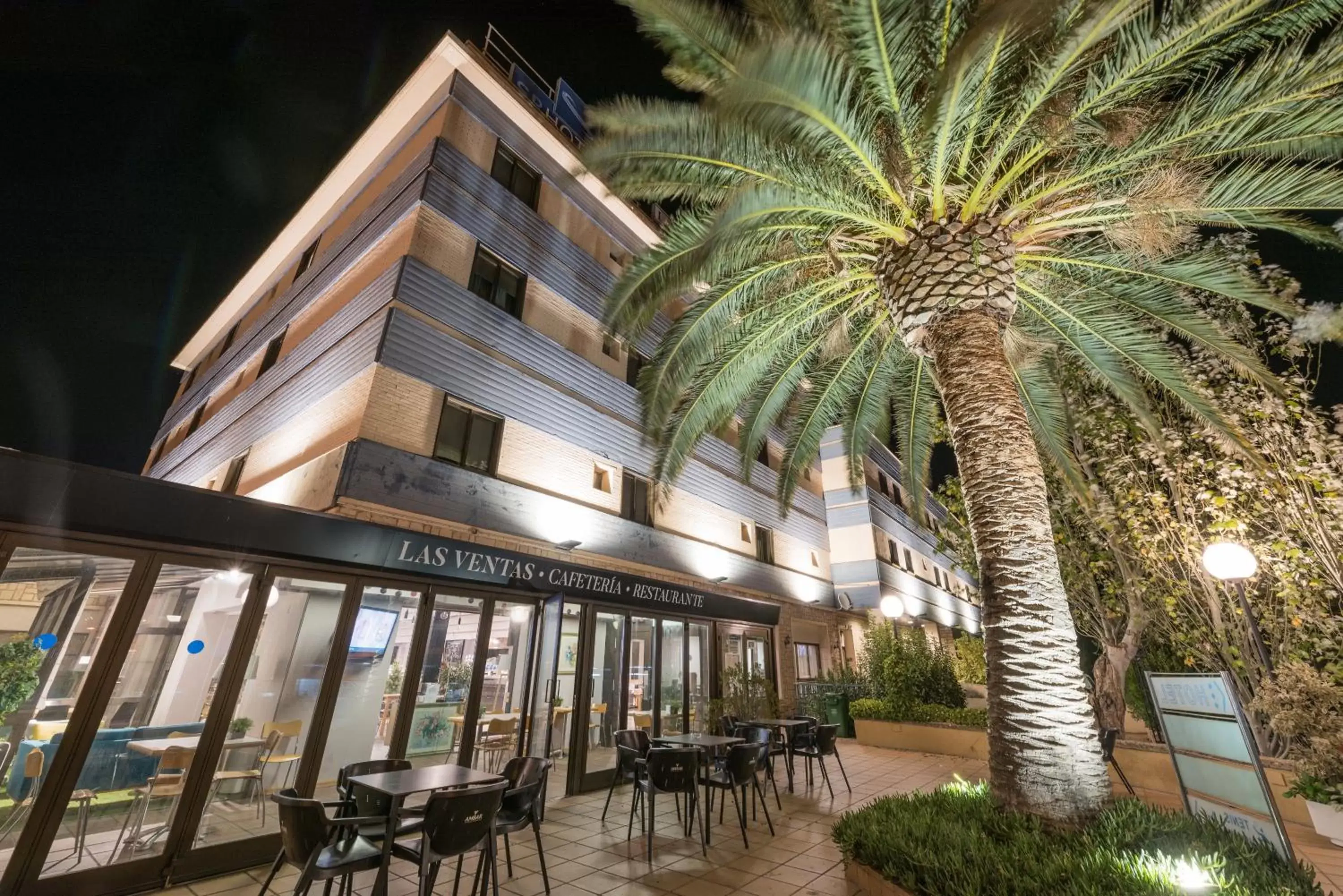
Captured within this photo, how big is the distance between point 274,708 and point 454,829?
3425 mm

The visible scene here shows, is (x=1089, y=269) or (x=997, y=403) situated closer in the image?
(x=997, y=403)

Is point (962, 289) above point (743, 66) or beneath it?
beneath

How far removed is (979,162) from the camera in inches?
247

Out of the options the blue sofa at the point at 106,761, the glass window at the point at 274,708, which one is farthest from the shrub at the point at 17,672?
the glass window at the point at 274,708

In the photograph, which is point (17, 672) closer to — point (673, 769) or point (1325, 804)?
point (673, 769)

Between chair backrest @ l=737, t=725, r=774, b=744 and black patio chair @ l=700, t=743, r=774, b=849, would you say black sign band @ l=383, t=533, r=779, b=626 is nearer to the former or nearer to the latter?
chair backrest @ l=737, t=725, r=774, b=744

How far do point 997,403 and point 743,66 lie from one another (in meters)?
3.85

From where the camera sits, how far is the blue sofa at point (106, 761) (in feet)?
15.0

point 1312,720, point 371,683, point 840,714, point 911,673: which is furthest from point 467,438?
point 840,714

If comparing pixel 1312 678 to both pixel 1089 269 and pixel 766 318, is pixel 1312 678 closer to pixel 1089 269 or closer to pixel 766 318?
pixel 1089 269

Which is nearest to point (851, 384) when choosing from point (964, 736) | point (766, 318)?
point (766, 318)

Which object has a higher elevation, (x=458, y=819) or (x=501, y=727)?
(x=501, y=727)

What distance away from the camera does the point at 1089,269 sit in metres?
7.32

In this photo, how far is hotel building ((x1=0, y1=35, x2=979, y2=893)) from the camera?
4965 millimetres
